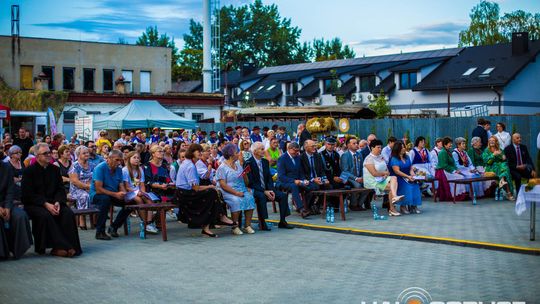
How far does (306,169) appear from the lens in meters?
15.9

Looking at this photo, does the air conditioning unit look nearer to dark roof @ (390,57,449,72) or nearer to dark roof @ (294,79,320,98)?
dark roof @ (390,57,449,72)

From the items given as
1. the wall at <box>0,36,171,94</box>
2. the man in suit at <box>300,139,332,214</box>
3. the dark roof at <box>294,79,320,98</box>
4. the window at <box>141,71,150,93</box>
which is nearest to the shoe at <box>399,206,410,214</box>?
the man in suit at <box>300,139,332,214</box>


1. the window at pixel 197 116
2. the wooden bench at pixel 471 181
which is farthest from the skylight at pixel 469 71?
the wooden bench at pixel 471 181

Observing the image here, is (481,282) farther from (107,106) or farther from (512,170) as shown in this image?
(107,106)

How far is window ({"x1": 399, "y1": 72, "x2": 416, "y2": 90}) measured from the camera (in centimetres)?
5669

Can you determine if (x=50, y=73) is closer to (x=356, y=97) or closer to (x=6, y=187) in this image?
(x=356, y=97)

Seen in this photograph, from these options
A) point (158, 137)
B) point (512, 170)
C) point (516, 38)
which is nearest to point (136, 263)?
point (512, 170)

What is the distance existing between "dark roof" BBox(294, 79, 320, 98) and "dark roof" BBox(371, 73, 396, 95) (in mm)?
8017

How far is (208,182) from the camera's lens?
14266 mm

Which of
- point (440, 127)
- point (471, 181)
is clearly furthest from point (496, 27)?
point (471, 181)

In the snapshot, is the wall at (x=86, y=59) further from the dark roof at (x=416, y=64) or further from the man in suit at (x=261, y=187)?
the man in suit at (x=261, y=187)

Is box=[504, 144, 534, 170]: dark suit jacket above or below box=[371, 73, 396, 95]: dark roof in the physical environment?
below

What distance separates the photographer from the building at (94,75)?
160ft

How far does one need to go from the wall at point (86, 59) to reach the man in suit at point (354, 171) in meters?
38.4
